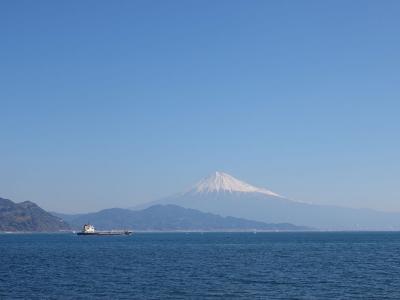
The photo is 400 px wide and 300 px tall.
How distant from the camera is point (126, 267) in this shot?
70000mm

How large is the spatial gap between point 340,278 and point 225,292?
15.5 meters

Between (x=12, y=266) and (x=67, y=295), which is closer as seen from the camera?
(x=67, y=295)

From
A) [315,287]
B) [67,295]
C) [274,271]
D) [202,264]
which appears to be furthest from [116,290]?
[202,264]

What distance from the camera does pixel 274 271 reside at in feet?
211

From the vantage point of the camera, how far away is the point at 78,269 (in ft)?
221

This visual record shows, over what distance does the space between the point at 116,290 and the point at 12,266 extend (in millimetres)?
29549

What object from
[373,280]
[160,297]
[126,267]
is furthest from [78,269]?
[373,280]

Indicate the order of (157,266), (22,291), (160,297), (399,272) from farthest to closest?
(157,266), (399,272), (22,291), (160,297)

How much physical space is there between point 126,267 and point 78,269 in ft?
18.2

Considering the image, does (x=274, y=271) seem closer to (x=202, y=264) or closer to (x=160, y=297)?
(x=202, y=264)

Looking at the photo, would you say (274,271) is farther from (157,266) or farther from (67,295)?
(67,295)

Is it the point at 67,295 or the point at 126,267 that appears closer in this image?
the point at 67,295

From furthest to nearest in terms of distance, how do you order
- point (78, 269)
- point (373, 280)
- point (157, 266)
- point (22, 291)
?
point (157, 266), point (78, 269), point (373, 280), point (22, 291)

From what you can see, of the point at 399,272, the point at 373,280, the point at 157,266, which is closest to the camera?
the point at 373,280
